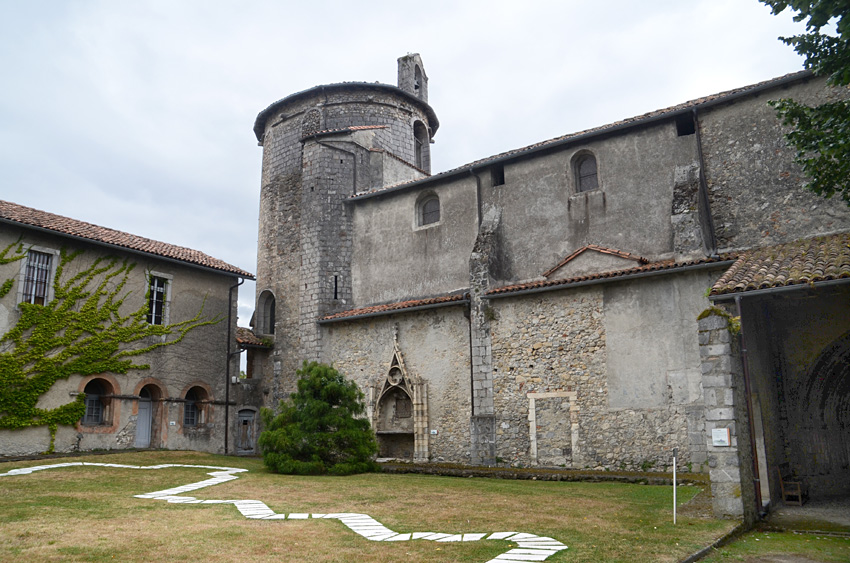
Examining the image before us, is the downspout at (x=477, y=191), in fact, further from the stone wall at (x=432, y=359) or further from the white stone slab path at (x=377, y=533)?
the white stone slab path at (x=377, y=533)

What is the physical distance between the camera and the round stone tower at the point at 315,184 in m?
24.6

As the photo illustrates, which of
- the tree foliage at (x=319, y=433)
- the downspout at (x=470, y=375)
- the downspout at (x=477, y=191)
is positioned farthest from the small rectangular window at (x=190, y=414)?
the downspout at (x=477, y=191)

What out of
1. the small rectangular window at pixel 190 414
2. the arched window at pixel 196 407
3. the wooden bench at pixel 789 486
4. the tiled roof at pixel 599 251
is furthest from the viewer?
the arched window at pixel 196 407

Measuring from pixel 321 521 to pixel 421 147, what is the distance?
75.8 ft

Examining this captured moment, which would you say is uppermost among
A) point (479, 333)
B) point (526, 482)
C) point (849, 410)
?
point (479, 333)

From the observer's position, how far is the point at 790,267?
11.7 metres

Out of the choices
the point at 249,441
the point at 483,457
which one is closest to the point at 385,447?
the point at 483,457

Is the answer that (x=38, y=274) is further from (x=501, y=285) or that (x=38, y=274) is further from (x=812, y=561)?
(x=812, y=561)

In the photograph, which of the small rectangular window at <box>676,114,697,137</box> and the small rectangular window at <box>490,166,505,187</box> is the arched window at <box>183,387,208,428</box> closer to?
the small rectangular window at <box>490,166,505,187</box>

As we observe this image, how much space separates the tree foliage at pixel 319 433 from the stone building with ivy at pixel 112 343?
670 centimetres

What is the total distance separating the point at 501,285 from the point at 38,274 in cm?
1412

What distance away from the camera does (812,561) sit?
7.43 metres

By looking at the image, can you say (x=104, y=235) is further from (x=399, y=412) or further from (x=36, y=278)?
(x=399, y=412)

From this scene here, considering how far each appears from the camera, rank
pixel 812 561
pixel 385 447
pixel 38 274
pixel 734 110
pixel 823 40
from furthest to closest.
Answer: pixel 385 447, pixel 38 274, pixel 734 110, pixel 823 40, pixel 812 561
